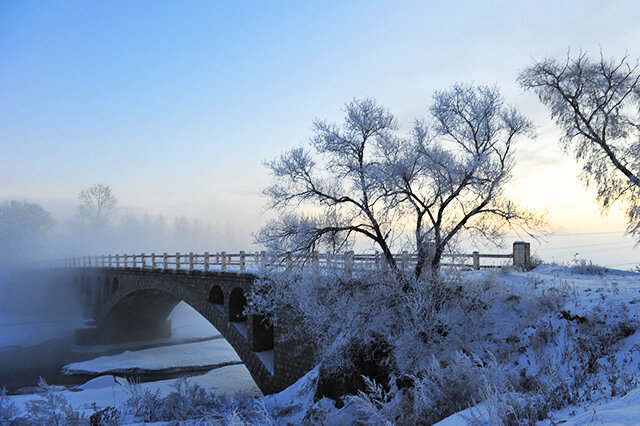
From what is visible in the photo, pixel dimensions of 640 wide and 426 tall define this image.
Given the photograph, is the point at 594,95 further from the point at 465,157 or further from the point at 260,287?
the point at 260,287

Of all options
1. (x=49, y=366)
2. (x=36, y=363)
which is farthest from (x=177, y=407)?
(x=36, y=363)

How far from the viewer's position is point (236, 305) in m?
21.7

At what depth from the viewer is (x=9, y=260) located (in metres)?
64.7

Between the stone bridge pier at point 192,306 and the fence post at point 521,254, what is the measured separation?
8.92 meters

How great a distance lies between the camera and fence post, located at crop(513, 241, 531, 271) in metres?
17.1

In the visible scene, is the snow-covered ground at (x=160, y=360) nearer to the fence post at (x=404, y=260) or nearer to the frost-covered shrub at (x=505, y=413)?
the fence post at (x=404, y=260)

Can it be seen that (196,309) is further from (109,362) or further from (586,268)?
(586,268)

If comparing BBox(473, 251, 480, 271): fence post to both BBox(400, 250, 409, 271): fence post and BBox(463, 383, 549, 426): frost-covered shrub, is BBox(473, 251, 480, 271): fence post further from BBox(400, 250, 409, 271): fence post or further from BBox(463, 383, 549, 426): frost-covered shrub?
BBox(463, 383, 549, 426): frost-covered shrub

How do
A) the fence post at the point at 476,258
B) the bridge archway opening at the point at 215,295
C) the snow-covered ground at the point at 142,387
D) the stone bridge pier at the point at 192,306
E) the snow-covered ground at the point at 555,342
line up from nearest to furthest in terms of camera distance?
the snow-covered ground at the point at 555,342 < the fence post at the point at 476,258 < the stone bridge pier at the point at 192,306 < the snow-covered ground at the point at 142,387 < the bridge archway opening at the point at 215,295

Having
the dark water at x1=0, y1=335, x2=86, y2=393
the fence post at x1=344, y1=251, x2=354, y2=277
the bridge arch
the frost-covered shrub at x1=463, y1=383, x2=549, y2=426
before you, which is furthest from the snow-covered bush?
Answer: the dark water at x1=0, y1=335, x2=86, y2=393

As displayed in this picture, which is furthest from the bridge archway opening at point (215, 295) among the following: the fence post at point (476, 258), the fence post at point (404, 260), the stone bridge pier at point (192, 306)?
the fence post at point (476, 258)

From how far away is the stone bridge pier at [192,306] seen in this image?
16.9 metres

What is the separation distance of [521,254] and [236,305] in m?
13.5

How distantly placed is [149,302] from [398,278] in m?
31.1
